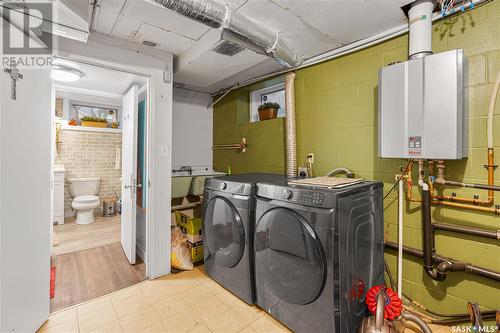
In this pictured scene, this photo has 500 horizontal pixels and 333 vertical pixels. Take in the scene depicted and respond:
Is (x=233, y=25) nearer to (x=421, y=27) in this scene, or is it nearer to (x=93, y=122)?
(x=421, y=27)

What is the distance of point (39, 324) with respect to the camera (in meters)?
1.65

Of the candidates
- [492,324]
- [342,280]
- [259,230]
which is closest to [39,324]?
[259,230]

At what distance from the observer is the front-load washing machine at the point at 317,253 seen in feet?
4.54

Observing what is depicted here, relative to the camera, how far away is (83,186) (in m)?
4.43

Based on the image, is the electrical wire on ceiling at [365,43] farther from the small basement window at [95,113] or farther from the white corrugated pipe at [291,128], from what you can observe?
the small basement window at [95,113]

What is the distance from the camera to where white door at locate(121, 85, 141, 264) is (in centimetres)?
260

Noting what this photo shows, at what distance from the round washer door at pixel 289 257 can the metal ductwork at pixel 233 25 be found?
4.18 ft

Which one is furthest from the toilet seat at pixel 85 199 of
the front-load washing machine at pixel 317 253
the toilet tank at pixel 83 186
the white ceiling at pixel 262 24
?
the front-load washing machine at pixel 317 253

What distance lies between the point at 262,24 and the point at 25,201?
207cm

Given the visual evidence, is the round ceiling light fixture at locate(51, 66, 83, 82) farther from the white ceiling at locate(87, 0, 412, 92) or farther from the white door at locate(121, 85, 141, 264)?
the white ceiling at locate(87, 0, 412, 92)

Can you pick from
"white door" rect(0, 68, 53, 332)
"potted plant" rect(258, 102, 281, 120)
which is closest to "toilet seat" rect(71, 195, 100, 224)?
"white door" rect(0, 68, 53, 332)

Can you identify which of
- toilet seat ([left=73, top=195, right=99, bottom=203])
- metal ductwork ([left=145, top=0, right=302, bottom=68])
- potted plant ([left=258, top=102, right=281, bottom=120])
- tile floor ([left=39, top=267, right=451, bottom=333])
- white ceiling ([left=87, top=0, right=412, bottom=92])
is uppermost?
white ceiling ([left=87, top=0, right=412, bottom=92])

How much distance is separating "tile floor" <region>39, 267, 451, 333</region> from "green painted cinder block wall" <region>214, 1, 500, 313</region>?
1.21 feet

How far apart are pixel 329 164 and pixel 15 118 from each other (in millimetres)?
2423
